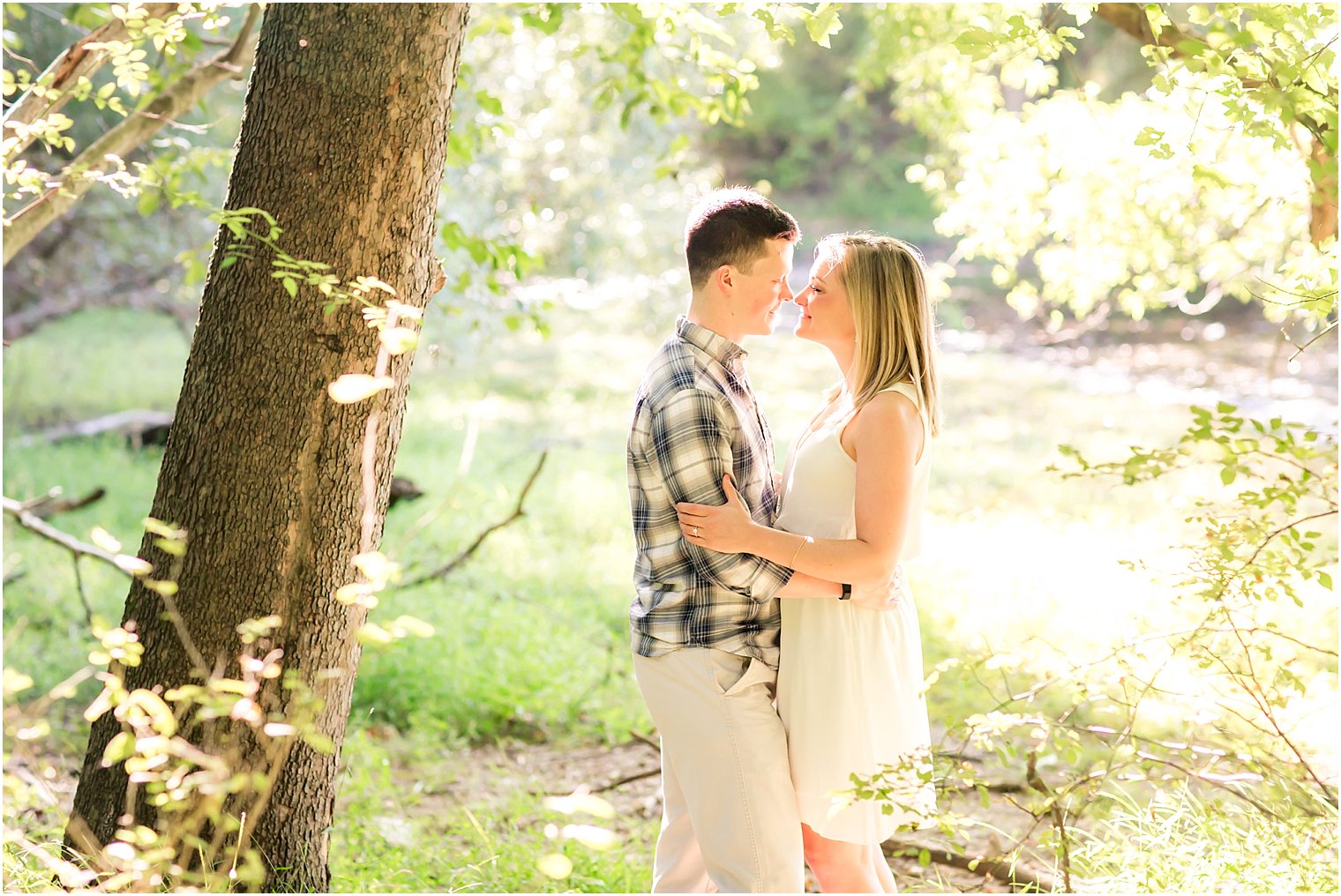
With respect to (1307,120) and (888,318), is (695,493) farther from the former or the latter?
(1307,120)

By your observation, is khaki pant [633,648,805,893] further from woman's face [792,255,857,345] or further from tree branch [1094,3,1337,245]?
tree branch [1094,3,1337,245]

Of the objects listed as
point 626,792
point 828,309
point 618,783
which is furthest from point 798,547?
point 626,792

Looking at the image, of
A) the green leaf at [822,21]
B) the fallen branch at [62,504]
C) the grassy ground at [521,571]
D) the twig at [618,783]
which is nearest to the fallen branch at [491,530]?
the grassy ground at [521,571]

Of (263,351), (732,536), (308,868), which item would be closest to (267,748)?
(308,868)

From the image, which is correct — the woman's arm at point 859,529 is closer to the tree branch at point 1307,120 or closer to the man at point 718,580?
the man at point 718,580

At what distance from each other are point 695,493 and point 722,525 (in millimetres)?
110

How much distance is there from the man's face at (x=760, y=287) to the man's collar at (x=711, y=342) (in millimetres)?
70

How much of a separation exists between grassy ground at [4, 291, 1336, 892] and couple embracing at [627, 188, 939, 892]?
0.49 m

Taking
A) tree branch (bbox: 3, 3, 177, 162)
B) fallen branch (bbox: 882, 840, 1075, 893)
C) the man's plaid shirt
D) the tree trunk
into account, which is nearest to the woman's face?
the man's plaid shirt

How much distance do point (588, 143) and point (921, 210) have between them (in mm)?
21271

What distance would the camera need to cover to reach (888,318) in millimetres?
2734

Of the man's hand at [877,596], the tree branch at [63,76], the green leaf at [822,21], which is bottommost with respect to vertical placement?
the man's hand at [877,596]

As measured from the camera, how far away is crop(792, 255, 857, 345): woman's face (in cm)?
281

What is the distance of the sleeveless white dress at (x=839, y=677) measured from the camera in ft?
8.77
